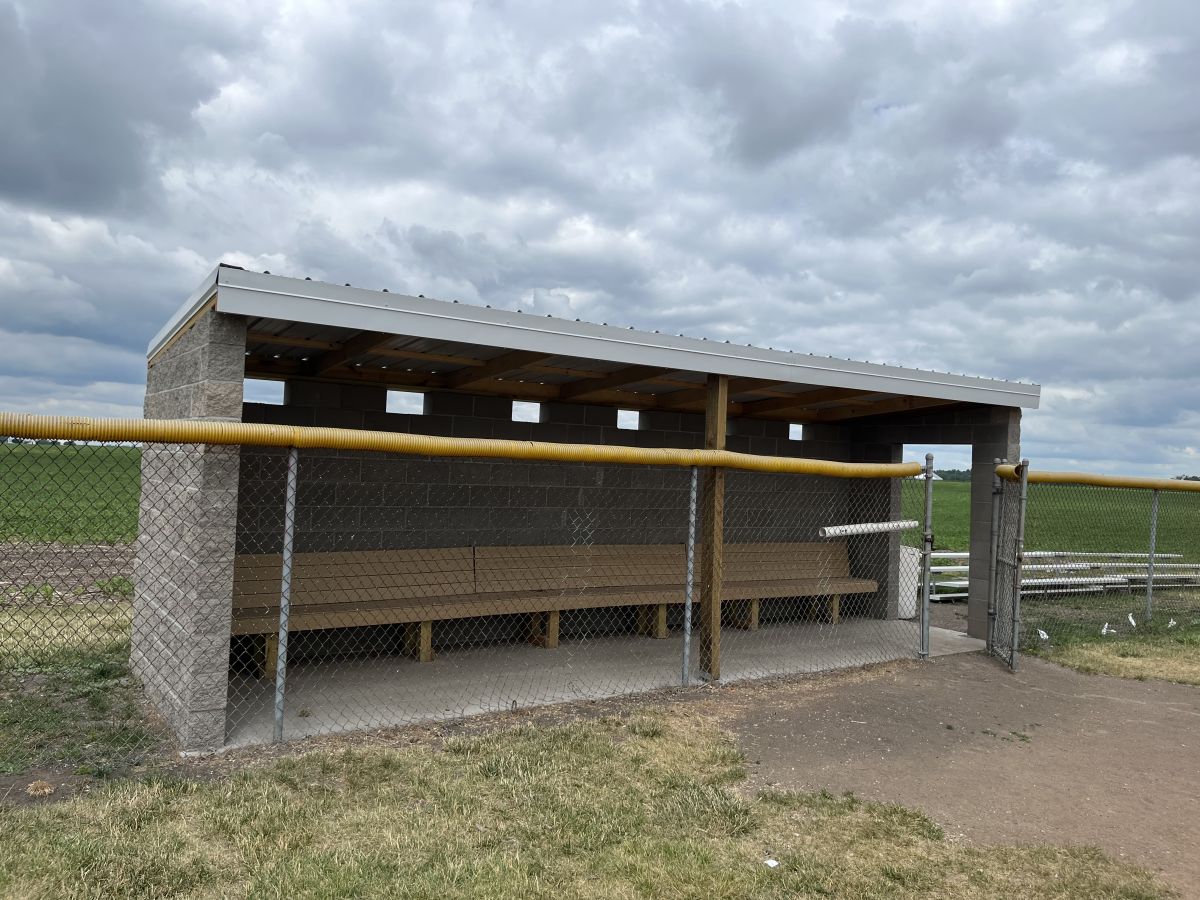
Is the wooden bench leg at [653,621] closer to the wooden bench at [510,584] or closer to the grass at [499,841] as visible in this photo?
the wooden bench at [510,584]

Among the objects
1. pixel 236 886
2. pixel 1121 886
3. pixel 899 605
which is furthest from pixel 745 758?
pixel 899 605

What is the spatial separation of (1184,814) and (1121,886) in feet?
3.81

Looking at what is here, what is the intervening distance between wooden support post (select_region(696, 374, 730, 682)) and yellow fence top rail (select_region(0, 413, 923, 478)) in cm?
35

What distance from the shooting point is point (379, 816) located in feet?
11.7

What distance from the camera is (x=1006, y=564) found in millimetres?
7414

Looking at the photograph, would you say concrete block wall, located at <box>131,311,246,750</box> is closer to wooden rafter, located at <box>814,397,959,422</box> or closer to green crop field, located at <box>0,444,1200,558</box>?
green crop field, located at <box>0,444,1200,558</box>

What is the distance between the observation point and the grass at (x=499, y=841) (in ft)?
9.87

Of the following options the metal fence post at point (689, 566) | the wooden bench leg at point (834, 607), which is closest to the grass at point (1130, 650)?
the wooden bench leg at point (834, 607)

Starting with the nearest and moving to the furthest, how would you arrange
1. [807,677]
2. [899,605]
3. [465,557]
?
[807,677], [465,557], [899,605]

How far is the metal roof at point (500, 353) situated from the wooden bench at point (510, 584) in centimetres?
156

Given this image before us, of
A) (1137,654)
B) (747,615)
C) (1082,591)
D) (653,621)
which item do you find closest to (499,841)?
(653,621)

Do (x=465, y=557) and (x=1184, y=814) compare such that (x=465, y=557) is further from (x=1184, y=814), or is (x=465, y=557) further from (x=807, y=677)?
(x=1184, y=814)

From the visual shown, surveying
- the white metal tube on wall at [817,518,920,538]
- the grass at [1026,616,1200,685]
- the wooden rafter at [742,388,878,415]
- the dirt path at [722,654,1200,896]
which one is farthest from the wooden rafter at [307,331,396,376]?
the grass at [1026,616,1200,685]

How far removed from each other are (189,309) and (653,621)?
5091 mm
